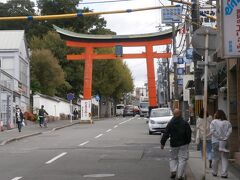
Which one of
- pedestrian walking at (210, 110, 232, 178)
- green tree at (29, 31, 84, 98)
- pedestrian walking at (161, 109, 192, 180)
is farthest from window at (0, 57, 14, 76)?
pedestrian walking at (161, 109, 192, 180)

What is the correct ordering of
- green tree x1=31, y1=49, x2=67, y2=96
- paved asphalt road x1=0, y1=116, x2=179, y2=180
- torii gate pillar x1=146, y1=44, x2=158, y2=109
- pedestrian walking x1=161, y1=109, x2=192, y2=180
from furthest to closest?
green tree x1=31, y1=49, x2=67, y2=96 < torii gate pillar x1=146, y1=44, x2=158, y2=109 < paved asphalt road x1=0, y1=116, x2=179, y2=180 < pedestrian walking x1=161, y1=109, x2=192, y2=180

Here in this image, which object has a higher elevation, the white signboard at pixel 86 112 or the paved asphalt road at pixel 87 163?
the white signboard at pixel 86 112

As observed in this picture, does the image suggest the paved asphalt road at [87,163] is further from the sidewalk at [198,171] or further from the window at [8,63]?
the window at [8,63]

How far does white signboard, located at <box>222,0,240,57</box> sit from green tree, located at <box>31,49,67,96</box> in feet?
166

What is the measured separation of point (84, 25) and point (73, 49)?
443 inches

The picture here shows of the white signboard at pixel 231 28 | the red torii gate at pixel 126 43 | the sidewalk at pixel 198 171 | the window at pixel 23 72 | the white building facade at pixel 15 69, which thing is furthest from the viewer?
the red torii gate at pixel 126 43

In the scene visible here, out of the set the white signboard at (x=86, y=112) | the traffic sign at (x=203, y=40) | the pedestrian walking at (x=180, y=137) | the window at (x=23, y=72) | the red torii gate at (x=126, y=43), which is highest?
the red torii gate at (x=126, y=43)

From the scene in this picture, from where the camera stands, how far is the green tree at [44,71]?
61.9 metres

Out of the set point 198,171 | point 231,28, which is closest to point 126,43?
point 198,171

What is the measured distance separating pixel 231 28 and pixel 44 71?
51.9 meters

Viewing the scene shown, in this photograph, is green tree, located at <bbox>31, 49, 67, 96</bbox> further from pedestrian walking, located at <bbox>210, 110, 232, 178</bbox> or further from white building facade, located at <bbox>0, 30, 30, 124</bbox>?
pedestrian walking, located at <bbox>210, 110, 232, 178</bbox>

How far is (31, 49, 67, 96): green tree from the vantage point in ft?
203

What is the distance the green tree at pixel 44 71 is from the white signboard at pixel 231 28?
50.5 meters

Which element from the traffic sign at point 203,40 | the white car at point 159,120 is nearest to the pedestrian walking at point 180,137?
the traffic sign at point 203,40
